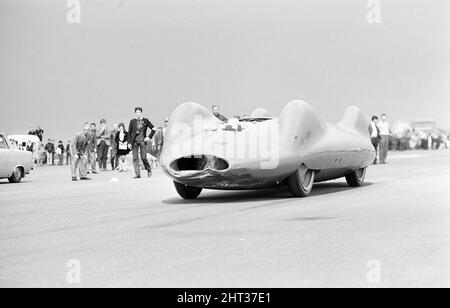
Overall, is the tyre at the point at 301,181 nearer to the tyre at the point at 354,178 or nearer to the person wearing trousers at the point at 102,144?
the tyre at the point at 354,178

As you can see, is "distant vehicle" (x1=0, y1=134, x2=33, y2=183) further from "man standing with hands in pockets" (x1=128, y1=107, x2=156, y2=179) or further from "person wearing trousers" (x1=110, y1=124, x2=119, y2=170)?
"person wearing trousers" (x1=110, y1=124, x2=119, y2=170)

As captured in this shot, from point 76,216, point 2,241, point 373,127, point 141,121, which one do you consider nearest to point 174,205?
point 76,216

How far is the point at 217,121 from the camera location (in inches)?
518

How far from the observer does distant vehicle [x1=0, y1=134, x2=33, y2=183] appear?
1980 centimetres

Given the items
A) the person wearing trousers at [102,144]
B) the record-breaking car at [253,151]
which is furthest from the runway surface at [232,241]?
the person wearing trousers at [102,144]

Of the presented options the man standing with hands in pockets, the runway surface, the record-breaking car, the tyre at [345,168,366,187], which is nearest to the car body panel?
the record-breaking car

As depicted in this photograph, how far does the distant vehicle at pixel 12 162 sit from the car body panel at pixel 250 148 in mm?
8306

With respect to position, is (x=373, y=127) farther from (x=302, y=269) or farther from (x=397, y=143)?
(x=397, y=143)

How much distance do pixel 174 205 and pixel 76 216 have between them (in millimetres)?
1788


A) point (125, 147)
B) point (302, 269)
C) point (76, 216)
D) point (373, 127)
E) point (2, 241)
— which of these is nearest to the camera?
point (302, 269)

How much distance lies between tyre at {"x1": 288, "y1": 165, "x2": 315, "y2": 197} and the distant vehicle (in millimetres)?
9924

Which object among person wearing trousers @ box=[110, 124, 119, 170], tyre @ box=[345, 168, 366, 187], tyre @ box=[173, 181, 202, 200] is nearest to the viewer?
tyre @ box=[173, 181, 202, 200]

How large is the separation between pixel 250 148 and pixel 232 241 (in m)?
4.27

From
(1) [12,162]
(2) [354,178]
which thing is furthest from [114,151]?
(2) [354,178]
